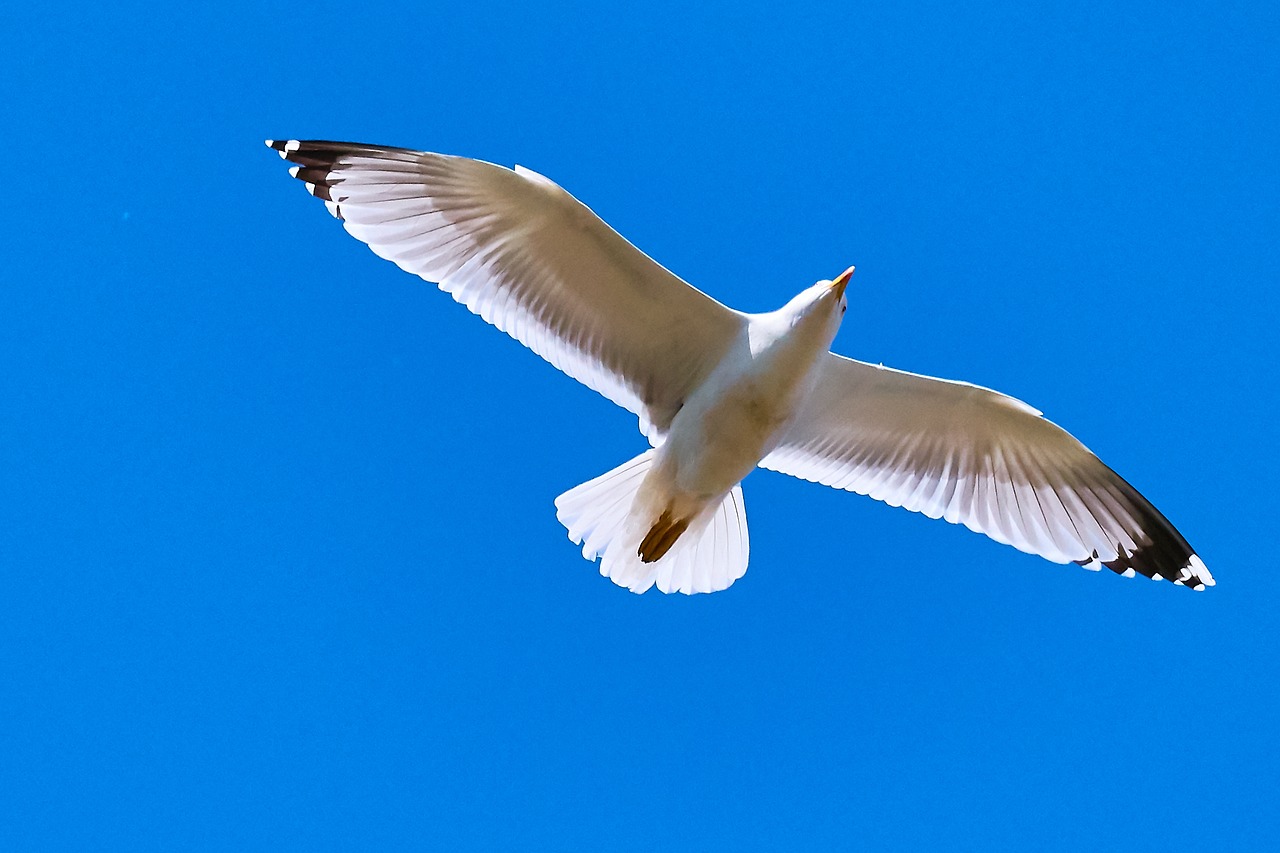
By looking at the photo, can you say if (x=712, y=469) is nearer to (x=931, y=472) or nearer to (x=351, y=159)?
(x=931, y=472)

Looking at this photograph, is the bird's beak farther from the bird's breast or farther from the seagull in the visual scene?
the bird's breast

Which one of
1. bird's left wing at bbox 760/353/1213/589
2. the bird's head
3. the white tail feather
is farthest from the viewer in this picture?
bird's left wing at bbox 760/353/1213/589

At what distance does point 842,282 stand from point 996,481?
1.33 m

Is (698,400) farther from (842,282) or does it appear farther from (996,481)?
(996,481)

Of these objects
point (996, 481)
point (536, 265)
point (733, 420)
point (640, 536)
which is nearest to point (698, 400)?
point (733, 420)

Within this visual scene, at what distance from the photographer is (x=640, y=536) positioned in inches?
231

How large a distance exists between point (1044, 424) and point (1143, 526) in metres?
0.71

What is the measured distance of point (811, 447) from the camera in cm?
620

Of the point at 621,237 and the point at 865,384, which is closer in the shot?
the point at 621,237

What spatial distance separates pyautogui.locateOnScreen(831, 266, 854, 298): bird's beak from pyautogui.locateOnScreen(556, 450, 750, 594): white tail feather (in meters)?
0.98

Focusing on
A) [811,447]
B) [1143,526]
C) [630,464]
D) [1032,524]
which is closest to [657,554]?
[630,464]

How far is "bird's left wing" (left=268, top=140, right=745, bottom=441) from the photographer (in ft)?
17.8

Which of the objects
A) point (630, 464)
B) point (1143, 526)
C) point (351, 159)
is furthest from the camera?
point (1143, 526)

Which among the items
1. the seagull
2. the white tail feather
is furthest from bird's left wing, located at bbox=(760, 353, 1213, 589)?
the white tail feather
